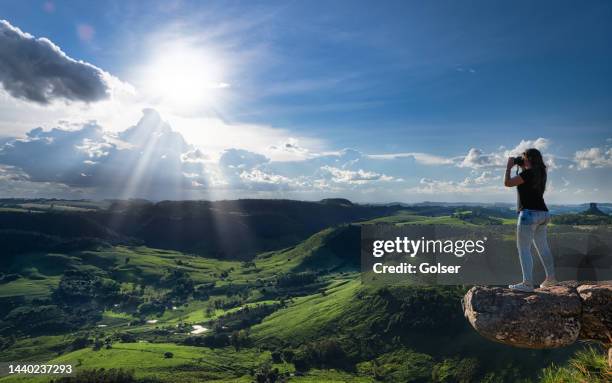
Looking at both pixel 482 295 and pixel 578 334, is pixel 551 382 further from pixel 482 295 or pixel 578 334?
pixel 482 295

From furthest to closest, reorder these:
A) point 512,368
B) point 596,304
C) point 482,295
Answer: point 512,368, point 482,295, point 596,304

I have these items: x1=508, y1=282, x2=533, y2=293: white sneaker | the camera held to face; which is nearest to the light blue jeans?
x1=508, y1=282, x2=533, y2=293: white sneaker

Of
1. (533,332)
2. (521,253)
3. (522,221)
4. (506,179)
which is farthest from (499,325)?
(506,179)

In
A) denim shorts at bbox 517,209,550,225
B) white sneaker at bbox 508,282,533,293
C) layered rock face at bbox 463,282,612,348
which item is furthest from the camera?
white sneaker at bbox 508,282,533,293

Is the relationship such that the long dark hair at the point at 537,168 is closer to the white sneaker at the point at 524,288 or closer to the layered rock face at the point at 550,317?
the white sneaker at the point at 524,288

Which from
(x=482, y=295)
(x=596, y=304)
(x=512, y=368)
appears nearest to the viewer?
(x=596, y=304)

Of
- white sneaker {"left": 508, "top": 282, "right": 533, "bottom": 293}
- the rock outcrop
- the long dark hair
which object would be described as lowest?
the rock outcrop

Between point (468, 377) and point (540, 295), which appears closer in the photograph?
point (540, 295)

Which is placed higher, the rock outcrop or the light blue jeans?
the light blue jeans

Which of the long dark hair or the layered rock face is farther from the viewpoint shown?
the long dark hair

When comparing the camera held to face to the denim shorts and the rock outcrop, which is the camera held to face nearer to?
the denim shorts
